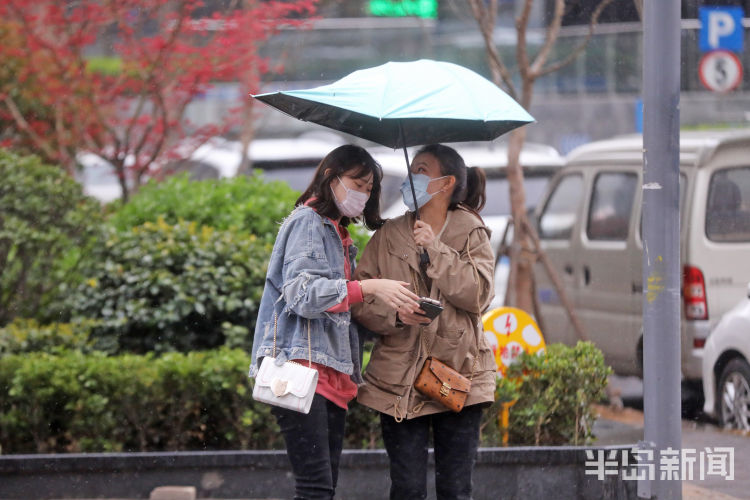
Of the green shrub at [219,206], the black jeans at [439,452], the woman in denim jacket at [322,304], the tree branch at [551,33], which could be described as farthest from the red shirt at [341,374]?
the tree branch at [551,33]

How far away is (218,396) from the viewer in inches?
216

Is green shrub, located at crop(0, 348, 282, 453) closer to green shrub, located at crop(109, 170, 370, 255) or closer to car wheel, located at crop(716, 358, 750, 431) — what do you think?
green shrub, located at crop(109, 170, 370, 255)

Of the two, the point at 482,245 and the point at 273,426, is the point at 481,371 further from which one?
the point at 273,426

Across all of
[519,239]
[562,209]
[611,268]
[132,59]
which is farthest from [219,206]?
[562,209]

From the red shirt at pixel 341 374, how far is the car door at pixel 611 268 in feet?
14.0

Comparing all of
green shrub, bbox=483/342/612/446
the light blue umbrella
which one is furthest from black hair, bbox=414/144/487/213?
green shrub, bbox=483/342/612/446

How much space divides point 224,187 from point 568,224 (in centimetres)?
317

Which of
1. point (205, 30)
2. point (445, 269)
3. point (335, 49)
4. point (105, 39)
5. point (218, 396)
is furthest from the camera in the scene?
point (335, 49)

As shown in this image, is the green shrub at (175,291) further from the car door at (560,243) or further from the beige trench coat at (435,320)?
the car door at (560,243)

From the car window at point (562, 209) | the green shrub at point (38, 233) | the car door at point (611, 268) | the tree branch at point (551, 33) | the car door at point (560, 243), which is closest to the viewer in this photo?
the green shrub at point (38, 233)

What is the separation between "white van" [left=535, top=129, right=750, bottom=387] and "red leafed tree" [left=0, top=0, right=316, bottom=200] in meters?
2.64

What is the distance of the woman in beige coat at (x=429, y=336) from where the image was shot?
388 centimetres

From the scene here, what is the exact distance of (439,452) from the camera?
399 centimetres

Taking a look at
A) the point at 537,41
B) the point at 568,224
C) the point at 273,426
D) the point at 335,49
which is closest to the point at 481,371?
the point at 273,426
